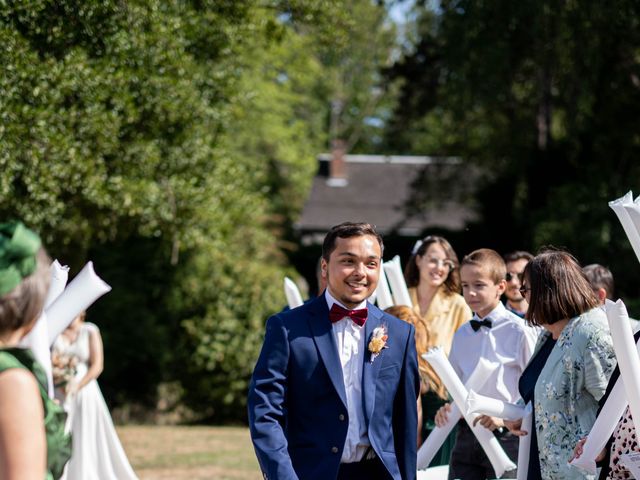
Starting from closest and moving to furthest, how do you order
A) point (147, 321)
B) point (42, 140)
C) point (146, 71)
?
point (42, 140) → point (146, 71) → point (147, 321)

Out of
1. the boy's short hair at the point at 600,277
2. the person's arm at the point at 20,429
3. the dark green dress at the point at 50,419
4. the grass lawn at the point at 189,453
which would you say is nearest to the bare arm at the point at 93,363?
the grass lawn at the point at 189,453

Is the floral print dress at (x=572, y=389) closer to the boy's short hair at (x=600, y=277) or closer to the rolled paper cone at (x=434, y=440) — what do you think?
the rolled paper cone at (x=434, y=440)

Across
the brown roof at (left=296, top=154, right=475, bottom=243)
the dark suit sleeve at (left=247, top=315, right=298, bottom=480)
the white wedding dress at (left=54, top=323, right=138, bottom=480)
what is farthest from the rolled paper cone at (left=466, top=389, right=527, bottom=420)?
the brown roof at (left=296, top=154, right=475, bottom=243)

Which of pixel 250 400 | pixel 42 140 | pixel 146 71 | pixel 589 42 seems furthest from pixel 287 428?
pixel 589 42

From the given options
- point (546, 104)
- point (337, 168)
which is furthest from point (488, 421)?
point (337, 168)

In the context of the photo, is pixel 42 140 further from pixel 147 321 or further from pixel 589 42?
pixel 147 321

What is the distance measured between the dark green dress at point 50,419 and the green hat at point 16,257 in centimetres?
21

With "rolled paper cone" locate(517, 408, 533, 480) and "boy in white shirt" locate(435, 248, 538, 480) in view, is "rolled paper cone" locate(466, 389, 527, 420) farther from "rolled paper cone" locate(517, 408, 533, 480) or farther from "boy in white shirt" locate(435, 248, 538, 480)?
"boy in white shirt" locate(435, 248, 538, 480)

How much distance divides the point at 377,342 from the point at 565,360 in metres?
0.91

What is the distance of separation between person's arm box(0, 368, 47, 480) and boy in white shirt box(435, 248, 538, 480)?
3758 millimetres

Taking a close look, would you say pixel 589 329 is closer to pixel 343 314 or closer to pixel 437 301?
pixel 343 314

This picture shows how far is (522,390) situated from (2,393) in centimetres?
319

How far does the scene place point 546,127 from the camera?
20.5 meters

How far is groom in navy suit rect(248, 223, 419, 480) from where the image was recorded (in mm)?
4688
